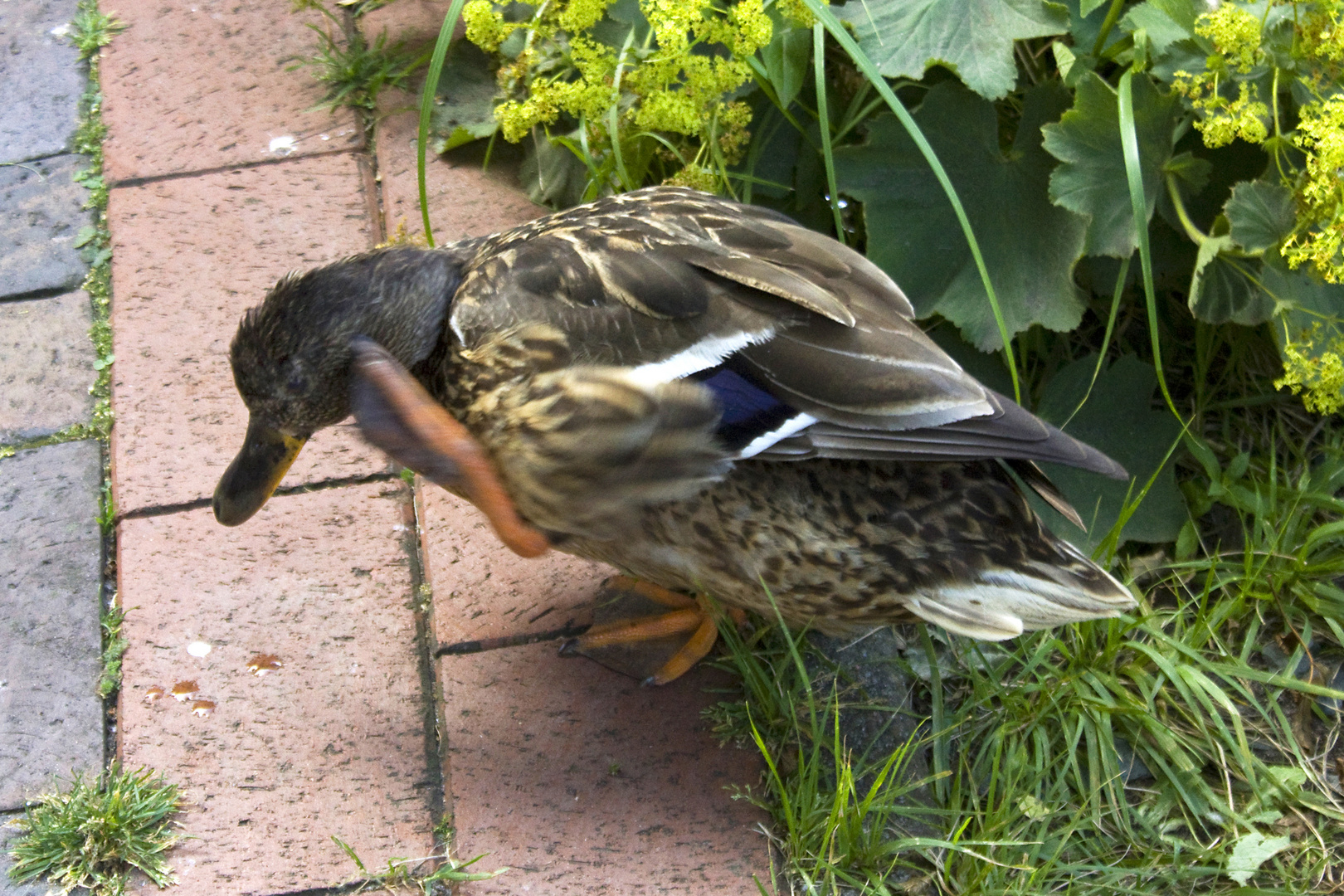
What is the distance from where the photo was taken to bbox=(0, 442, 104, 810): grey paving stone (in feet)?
7.09

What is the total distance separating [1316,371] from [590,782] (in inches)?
58.0

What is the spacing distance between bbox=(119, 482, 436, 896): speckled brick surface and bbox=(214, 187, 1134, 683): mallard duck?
385 millimetres

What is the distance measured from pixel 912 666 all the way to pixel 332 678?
1.08m

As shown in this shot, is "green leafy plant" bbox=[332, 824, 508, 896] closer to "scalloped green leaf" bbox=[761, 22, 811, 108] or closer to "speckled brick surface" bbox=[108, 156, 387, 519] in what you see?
"speckled brick surface" bbox=[108, 156, 387, 519]

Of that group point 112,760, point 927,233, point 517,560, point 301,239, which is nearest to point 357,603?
point 517,560

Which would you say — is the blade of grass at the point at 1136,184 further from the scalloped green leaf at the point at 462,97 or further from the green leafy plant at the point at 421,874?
the scalloped green leaf at the point at 462,97

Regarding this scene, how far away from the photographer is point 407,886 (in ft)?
6.47

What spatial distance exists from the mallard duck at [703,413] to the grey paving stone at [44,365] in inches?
31.9

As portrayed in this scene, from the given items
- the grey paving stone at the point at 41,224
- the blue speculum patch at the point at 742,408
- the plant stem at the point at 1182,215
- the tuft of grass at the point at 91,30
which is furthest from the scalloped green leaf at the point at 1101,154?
the tuft of grass at the point at 91,30

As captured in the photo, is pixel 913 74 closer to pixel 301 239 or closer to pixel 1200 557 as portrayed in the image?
pixel 1200 557

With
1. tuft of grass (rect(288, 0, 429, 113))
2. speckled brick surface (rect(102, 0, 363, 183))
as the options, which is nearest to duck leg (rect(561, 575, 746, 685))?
speckled brick surface (rect(102, 0, 363, 183))

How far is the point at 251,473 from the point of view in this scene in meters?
2.19

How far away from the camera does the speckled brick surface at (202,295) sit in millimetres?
2572

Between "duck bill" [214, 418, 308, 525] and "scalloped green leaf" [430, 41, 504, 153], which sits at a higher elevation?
"scalloped green leaf" [430, 41, 504, 153]
